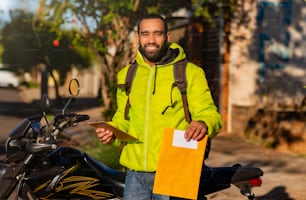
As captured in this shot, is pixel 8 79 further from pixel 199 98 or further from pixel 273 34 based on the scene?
pixel 199 98

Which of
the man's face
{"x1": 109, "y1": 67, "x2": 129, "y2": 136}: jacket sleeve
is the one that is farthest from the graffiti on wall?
the man's face

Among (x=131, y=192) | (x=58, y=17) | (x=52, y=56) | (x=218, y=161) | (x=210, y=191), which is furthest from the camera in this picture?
(x=52, y=56)

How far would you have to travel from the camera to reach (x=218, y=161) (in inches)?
363

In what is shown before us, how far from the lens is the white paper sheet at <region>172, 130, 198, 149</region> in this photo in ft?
10.1

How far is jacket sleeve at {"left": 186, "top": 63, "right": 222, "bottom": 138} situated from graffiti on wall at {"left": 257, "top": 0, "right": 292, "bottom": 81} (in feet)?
29.4

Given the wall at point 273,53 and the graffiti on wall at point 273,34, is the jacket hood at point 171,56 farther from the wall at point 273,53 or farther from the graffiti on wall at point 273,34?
the graffiti on wall at point 273,34

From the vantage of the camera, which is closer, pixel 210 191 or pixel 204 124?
pixel 204 124

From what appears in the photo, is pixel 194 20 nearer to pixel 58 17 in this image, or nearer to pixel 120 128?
pixel 58 17

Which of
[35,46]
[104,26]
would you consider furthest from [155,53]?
[35,46]

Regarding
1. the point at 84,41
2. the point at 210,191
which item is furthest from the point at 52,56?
the point at 210,191

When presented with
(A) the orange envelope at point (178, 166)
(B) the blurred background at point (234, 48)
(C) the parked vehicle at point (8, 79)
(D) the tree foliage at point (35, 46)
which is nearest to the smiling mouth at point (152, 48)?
(A) the orange envelope at point (178, 166)

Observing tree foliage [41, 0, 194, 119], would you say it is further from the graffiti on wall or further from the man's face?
the man's face

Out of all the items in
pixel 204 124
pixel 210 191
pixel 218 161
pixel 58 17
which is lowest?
pixel 218 161

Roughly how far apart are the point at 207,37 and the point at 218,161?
194 inches
